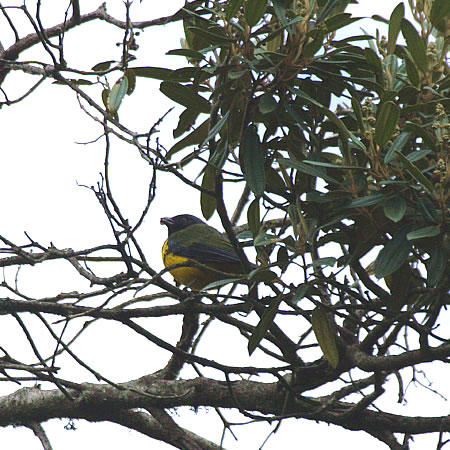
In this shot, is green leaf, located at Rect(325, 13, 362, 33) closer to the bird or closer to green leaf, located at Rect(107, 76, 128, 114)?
green leaf, located at Rect(107, 76, 128, 114)

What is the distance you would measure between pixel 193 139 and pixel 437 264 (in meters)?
1.29

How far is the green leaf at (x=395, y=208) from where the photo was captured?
2.42m

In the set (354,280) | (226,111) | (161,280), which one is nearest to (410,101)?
(226,111)

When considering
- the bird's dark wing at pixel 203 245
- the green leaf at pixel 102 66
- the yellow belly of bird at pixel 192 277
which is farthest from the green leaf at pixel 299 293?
the yellow belly of bird at pixel 192 277

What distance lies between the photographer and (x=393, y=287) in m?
2.96

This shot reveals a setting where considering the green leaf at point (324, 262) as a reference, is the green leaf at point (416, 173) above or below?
above

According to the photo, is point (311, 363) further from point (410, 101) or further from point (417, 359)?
point (410, 101)

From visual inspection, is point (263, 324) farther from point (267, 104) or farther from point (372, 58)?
point (372, 58)

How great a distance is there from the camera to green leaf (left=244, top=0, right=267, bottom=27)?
2.55 m

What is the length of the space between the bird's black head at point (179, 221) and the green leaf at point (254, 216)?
3.84 m

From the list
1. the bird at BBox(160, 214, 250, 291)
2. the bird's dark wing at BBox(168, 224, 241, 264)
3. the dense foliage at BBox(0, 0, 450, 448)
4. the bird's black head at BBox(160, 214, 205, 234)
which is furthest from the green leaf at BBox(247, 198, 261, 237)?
the bird's black head at BBox(160, 214, 205, 234)

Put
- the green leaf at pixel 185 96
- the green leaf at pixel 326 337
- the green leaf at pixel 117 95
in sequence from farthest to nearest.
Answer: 1. the green leaf at pixel 117 95
2. the green leaf at pixel 185 96
3. the green leaf at pixel 326 337

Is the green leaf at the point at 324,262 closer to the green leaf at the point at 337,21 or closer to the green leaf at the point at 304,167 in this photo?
the green leaf at the point at 304,167

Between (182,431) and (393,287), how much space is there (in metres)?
1.51
